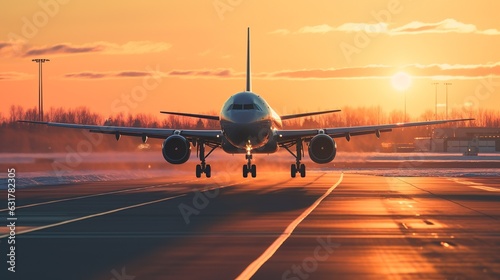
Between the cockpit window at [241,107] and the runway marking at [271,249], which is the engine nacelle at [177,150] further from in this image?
the runway marking at [271,249]

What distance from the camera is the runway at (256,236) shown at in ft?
54.4

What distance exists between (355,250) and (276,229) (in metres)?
5.30

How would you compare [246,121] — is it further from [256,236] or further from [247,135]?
[256,236]

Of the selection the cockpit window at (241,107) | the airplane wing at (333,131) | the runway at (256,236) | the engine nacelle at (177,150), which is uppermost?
the cockpit window at (241,107)

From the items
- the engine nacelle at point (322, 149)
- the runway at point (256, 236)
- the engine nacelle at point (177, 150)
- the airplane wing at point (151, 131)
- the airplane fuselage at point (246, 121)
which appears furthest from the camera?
the airplane wing at point (151, 131)

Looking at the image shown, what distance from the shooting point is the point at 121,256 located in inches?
734

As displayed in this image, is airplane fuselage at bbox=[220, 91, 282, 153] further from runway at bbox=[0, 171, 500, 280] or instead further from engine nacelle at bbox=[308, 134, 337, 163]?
runway at bbox=[0, 171, 500, 280]

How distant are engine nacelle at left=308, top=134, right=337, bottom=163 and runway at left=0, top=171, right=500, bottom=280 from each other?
13168 millimetres

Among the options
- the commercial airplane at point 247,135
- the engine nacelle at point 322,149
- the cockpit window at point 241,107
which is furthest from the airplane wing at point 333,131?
the cockpit window at point 241,107

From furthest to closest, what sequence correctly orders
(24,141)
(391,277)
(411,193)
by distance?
(24,141) → (411,193) → (391,277)

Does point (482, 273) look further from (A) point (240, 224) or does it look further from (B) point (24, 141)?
(B) point (24, 141)

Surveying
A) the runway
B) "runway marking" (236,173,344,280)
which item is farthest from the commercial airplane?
"runway marking" (236,173,344,280)

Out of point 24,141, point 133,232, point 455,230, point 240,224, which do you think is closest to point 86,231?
point 133,232

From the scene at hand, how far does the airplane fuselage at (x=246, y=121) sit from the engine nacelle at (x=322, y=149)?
250cm
